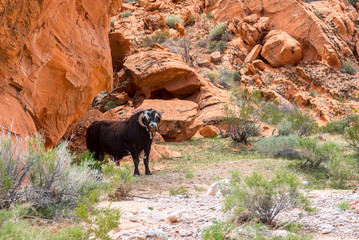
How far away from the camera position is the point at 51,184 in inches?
148

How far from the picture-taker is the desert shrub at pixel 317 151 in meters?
8.62

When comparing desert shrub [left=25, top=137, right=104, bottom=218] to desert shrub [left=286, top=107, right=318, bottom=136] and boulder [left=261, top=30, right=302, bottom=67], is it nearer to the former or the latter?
desert shrub [left=286, top=107, right=318, bottom=136]

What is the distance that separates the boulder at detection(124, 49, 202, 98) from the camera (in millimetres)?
18000

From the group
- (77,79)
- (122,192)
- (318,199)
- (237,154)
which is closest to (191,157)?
(237,154)

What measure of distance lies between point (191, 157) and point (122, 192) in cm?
715

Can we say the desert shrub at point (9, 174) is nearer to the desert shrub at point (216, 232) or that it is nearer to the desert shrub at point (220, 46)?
the desert shrub at point (216, 232)

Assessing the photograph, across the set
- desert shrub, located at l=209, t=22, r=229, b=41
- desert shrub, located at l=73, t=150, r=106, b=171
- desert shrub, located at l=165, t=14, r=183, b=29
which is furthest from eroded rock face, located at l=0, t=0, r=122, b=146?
desert shrub, located at l=165, t=14, r=183, b=29

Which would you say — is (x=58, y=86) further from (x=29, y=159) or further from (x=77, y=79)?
(x=29, y=159)

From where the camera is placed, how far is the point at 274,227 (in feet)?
11.3

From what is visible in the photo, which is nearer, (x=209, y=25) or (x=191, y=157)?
(x=191, y=157)

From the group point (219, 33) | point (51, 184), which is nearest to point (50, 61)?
point (51, 184)

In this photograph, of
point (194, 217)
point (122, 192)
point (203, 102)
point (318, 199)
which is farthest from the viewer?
point (203, 102)

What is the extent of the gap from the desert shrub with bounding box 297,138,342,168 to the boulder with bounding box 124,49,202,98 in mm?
10365

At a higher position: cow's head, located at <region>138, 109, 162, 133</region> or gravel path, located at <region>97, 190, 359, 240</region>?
gravel path, located at <region>97, 190, 359, 240</region>
